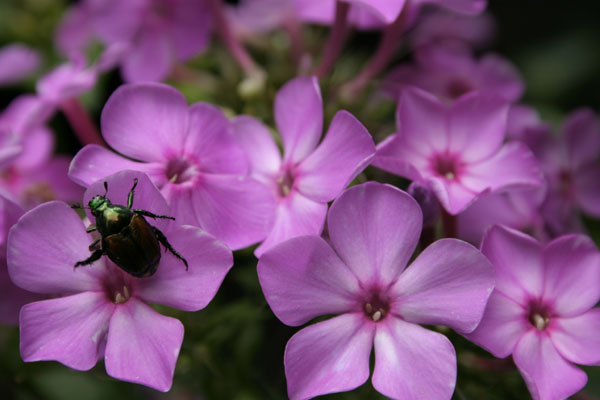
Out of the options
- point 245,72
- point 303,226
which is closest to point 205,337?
point 303,226

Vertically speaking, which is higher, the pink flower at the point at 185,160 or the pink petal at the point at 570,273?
the pink flower at the point at 185,160

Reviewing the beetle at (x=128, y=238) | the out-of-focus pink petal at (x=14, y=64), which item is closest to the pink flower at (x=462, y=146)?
the beetle at (x=128, y=238)

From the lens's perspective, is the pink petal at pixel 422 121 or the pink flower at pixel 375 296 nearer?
the pink flower at pixel 375 296

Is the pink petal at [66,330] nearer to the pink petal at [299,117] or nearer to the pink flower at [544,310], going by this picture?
the pink petal at [299,117]

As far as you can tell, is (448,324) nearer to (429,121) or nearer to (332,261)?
(332,261)

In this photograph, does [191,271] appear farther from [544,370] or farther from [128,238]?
[544,370]

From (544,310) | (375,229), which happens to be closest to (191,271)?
(375,229)
